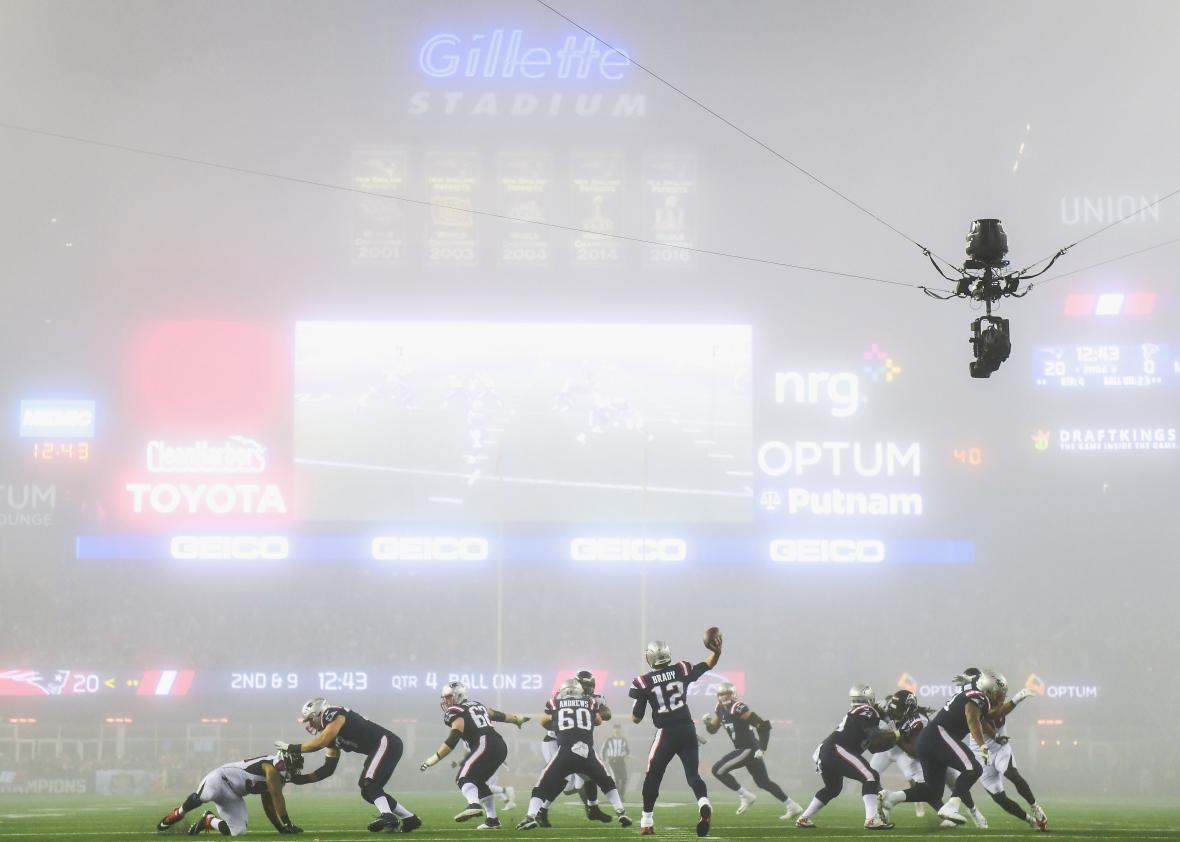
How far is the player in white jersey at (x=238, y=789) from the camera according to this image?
574 inches

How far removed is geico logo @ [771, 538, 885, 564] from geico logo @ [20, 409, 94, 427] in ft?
57.1

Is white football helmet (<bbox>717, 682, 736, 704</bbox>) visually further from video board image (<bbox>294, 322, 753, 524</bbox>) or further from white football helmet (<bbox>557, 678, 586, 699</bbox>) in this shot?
video board image (<bbox>294, 322, 753, 524</bbox>)

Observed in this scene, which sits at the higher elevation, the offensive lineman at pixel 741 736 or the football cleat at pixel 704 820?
the offensive lineman at pixel 741 736

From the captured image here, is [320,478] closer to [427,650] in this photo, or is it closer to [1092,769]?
[427,650]

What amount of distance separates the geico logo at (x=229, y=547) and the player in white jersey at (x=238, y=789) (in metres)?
23.8

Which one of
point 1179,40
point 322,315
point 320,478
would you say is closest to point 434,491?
point 320,478

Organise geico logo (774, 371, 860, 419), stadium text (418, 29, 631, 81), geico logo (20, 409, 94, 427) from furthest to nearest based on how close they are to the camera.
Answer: stadium text (418, 29, 631, 81)
geico logo (774, 371, 860, 419)
geico logo (20, 409, 94, 427)

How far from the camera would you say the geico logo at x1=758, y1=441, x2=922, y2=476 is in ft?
130

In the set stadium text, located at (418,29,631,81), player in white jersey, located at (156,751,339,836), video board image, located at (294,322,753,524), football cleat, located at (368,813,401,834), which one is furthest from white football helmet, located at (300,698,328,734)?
stadium text, located at (418,29,631,81)

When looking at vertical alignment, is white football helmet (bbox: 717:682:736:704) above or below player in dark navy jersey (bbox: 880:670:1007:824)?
above

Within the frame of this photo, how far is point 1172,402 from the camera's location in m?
40.6

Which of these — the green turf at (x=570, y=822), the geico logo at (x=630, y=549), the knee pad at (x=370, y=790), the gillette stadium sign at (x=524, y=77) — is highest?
the gillette stadium sign at (x=524, y=77)

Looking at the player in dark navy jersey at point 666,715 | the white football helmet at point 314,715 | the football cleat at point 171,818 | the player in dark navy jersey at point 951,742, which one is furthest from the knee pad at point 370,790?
the player in dark navy jersey at point 951,742

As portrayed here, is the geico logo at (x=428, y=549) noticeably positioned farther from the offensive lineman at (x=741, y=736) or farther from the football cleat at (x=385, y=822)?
the football cleat at (x=385, y=822)
